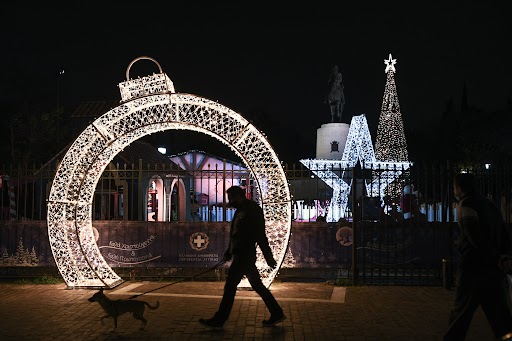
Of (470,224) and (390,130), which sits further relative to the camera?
(390,130)

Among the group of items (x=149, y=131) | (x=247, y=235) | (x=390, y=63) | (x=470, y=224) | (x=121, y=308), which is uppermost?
(x=390, y=63)

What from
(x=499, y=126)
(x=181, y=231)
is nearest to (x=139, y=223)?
(x=181, y=231)

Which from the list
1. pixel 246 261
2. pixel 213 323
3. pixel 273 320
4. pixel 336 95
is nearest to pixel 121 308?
pixel 213 323

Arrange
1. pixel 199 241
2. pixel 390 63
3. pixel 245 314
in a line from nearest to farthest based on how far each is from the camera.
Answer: pixel 245 314 → pixel 199 241 → pixel 390 63

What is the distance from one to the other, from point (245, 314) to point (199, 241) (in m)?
3.57

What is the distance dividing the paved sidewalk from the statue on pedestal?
16.2 metres

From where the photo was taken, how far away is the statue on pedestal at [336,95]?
26.3m

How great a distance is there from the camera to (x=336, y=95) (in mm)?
26281

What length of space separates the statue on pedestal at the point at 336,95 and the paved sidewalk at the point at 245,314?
16242mm

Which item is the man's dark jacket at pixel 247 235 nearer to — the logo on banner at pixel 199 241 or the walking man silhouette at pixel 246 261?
the walking man silhouette at pixel 246 261

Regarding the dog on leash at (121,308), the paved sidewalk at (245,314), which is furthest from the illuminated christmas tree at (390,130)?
the dog on leash at (121,308)

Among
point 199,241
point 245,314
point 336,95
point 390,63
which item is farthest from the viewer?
point 336,95

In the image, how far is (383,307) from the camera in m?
8.93

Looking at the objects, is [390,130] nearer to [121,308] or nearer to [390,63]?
[390,63]
